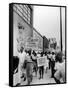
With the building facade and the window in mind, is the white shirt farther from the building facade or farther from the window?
the window

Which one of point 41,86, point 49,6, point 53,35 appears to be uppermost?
point 49,6

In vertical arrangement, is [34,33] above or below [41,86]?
above

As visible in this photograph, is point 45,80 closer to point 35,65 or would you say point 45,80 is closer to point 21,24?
point 35,65

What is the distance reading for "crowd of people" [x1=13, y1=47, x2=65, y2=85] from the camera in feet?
19.4

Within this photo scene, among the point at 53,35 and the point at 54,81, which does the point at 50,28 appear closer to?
the point at 53,35

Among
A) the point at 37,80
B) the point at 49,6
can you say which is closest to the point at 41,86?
the point at 37,80

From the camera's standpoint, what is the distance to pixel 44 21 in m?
6.10

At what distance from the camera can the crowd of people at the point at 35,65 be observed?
5914 mm

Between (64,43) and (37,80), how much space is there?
0.85 metres

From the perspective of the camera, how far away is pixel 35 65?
19.9ft

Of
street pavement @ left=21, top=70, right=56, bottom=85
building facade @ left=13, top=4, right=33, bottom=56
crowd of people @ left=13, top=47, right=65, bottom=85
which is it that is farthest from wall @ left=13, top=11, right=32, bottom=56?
street pavement @ left=21, top=70, right=56, bottom=85

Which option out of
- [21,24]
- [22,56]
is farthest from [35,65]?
[21,24]

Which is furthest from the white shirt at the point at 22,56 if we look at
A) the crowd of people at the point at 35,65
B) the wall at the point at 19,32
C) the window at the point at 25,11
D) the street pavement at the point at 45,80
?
the window at the point at 25,11

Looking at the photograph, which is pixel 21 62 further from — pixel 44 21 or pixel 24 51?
pixel 44 21
